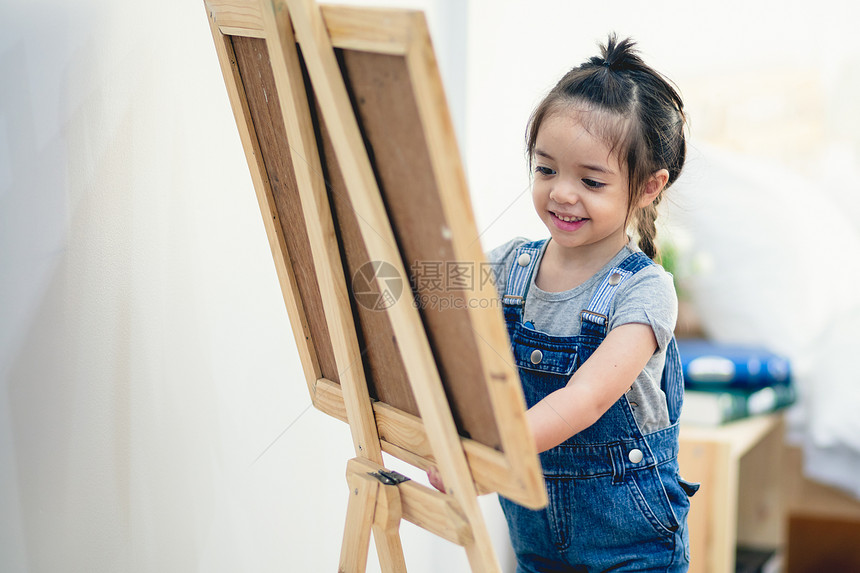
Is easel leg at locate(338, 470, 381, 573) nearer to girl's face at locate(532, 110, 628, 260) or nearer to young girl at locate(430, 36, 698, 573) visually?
young girl at locate(430, 36, 698, 573)

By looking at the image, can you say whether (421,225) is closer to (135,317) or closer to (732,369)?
(135,317)

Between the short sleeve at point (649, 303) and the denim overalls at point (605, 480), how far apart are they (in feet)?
0.05

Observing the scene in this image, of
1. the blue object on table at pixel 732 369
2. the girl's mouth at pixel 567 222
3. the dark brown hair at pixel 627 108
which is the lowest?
the blue object on table at pixel 732 369

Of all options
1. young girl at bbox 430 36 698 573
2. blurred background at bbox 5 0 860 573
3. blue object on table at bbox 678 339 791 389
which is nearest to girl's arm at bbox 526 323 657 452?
young girl at bbox 430 36 698 573

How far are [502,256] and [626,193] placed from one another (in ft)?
0.62

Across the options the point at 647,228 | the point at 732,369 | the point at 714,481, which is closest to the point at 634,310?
the point at 647,228

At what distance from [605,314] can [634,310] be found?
4 cm

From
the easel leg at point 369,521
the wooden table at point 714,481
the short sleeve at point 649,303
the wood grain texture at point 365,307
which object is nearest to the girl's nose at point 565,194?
the short sleeve at point 649,303

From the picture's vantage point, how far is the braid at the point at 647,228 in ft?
3.03

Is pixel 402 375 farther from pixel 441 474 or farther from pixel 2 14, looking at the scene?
pixel 2 14

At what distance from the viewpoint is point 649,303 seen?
0.75 meters

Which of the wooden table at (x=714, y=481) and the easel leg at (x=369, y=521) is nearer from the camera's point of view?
the easel leg at (x=369, y=521)

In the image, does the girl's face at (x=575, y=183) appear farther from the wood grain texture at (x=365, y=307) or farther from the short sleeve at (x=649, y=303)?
the wood grain texture at (x=365, y=307)

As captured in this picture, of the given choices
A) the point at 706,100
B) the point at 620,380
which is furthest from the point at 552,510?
the point at 706,100
